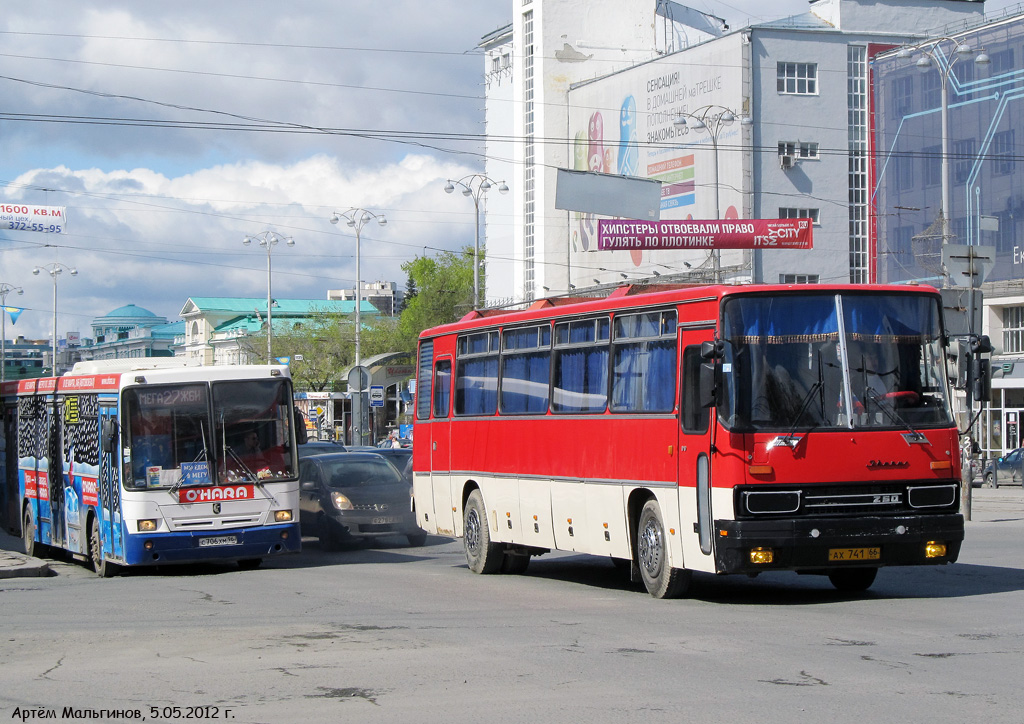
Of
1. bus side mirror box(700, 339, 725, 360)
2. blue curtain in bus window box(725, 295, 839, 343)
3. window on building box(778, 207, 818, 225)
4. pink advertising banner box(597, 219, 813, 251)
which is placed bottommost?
bus side mirror box(700, 339, 725, 360)

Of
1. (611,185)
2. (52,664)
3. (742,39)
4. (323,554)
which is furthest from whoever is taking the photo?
(742,39)

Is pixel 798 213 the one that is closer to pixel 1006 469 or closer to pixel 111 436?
pixel 1006 469

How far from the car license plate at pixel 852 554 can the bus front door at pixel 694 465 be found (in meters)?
1.07

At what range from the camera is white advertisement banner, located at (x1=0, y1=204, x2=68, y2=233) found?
2947cm

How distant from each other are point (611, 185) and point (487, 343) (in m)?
26.1

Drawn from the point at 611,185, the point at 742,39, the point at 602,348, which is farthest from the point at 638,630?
the point at 742,39

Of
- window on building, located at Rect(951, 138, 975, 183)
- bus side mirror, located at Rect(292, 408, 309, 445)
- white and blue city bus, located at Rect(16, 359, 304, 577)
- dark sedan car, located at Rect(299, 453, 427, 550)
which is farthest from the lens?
window on building, located at Rect(951, 138, 975, 183)

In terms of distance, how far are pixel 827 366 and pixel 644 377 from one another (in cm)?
200

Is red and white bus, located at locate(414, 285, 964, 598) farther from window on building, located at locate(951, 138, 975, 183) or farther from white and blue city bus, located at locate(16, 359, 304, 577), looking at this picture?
window on building, located at locate(951, 138, 975, 183)

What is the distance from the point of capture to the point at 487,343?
56.6ft

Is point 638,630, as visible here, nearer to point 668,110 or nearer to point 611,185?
point 611,185

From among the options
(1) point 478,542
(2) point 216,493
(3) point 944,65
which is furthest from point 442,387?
(3) point 944,65

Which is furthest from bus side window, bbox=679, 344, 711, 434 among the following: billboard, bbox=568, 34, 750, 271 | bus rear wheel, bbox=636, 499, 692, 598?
billboard, bbox=568, 34, 750, 271

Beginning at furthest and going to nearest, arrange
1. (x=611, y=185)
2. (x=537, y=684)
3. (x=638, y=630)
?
1. (x=611, y=185)
2. (x=638, y=630)
3. (x=537, y=684)
